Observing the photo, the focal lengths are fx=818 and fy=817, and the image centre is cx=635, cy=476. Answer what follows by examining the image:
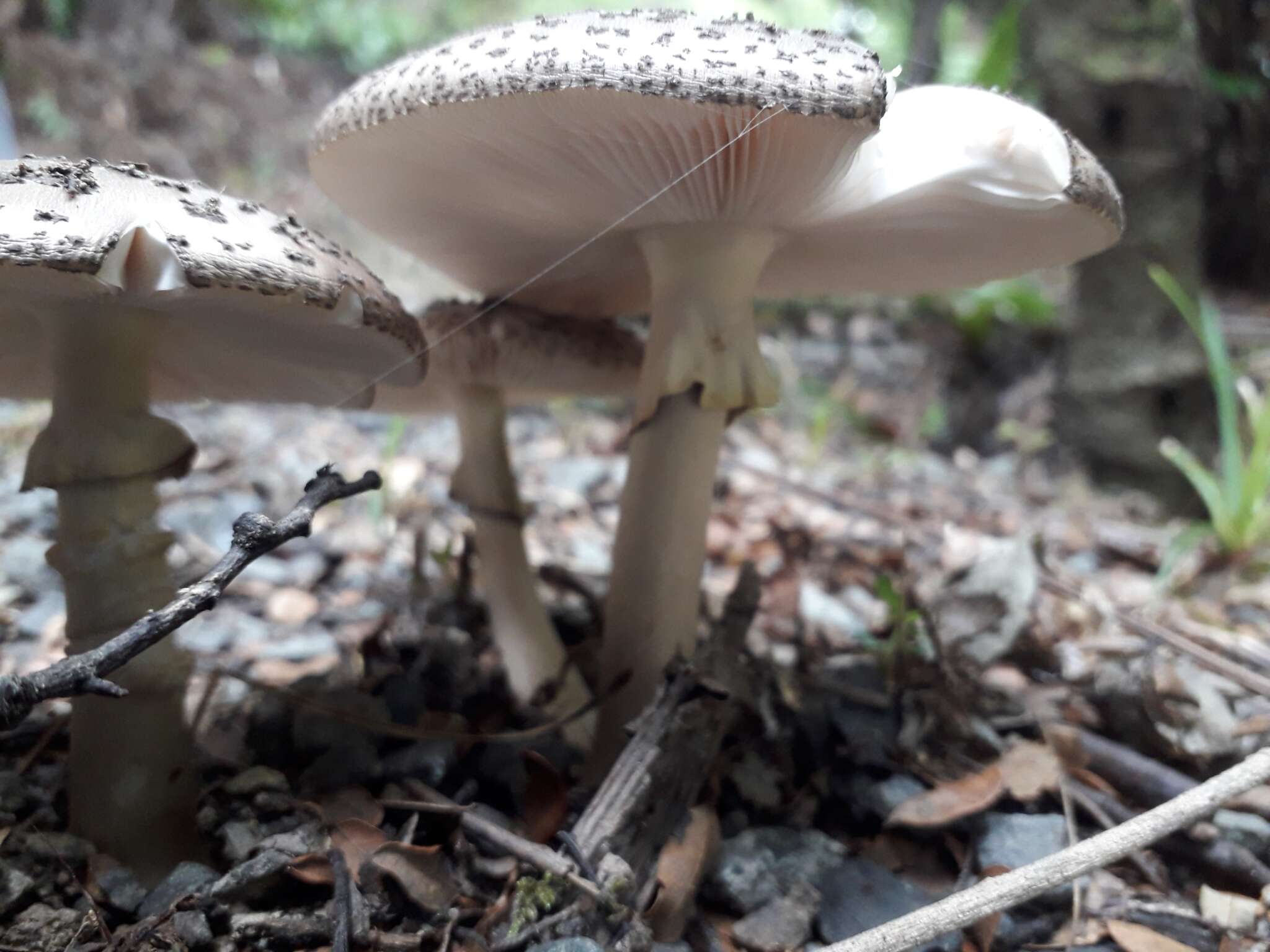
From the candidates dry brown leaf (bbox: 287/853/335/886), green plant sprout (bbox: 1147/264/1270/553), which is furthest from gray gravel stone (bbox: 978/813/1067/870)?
green plant sprout (bbox: 1147/264/1270/553)

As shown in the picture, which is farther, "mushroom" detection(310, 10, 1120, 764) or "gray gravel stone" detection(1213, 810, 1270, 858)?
"gray gravel stone" detection(1213, 810, 1270, 858)

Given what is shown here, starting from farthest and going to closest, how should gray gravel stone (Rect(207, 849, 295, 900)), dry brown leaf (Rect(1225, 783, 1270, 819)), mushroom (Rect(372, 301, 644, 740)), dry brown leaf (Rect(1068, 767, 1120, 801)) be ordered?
mushroom (Rect(372, 301, 644, 740)), dry brown leaf (Rect(1068, 767, 1120, 801)), dry brown leaf (Rect(1225, 783, 1270, 819)), gray gravel stone (Rect(207, 849, 295, 900))

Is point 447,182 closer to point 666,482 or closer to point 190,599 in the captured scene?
point 666,482

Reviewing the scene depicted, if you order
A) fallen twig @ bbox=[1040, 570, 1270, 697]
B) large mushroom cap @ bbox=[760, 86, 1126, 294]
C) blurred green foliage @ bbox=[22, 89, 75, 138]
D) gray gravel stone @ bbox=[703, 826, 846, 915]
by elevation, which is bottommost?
gray gravel stone @ bbox=[703, 826, 846, 915]

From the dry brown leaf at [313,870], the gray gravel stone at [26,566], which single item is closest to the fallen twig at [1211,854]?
the dry brown leaf at [313,870]

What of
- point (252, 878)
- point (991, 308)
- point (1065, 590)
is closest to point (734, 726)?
point (252, 878)

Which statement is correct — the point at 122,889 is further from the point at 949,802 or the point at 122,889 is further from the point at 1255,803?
the point at 1255,803

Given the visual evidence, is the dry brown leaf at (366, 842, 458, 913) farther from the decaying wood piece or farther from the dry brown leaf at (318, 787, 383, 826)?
the decaying wood piece

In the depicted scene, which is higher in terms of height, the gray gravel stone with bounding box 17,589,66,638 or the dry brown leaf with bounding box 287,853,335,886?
the gray gravel stone with bounding box 17,589,66,638
